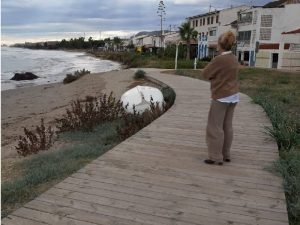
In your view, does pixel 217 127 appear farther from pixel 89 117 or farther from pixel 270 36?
pixel 270 36

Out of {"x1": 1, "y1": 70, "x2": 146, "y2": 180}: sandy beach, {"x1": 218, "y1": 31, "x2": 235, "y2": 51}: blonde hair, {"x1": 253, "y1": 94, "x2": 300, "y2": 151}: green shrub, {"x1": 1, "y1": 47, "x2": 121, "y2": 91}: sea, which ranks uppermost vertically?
{"x1": 218, "y1": 31, "x2": 235, "y2": 51}: blonde hair

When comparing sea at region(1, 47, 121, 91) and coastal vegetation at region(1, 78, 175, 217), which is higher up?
coastal vegetation at region(1, 78, 175, 217)

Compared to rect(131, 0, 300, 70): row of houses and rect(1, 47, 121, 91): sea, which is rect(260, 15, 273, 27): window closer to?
rect(131, 0, 300, 70): row of houses

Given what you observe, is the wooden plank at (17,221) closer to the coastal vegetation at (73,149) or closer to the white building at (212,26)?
the coastal vegetation at (73,149)

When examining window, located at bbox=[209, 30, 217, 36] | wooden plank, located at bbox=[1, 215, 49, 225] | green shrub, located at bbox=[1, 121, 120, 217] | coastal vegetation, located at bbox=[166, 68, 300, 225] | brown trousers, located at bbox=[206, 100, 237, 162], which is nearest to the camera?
wooden plank, located at bbox=[1, 215, 49, 225]

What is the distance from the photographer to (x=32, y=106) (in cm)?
1983

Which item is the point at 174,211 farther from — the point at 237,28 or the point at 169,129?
the point at 237,28

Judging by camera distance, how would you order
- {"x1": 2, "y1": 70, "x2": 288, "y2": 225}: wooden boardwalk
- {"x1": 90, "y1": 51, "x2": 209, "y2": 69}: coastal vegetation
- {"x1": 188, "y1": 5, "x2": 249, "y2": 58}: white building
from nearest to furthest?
1. {"x1": 2, "y1": 70, "x2": 288, "y2": 225}: wooden boardwalk
2. {"x1": 90, "y1": 51, "x2": 209, "y2": 69}: coastal vegetation
3. {"x1": 188, "y1": 5, "x2": 249, "y2": 58}: white building

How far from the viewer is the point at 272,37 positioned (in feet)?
169

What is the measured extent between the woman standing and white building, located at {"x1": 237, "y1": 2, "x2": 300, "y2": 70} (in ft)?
141

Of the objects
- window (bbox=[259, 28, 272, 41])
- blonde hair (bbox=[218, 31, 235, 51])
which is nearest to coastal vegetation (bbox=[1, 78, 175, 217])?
blonde hair (bbox=[218, 31, 235, 51])

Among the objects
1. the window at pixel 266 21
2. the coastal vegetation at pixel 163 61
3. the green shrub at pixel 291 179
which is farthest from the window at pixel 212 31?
the green shrub at pixel 291 179

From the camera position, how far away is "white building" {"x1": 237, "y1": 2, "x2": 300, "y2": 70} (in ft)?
155

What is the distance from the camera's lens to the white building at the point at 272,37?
155 feet
